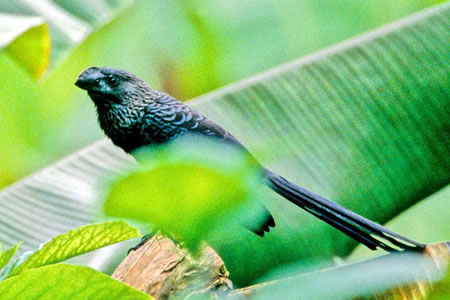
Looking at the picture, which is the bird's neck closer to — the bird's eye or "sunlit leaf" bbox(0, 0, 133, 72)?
the bird's eye

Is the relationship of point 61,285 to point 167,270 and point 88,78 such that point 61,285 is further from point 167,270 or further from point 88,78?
point 88,78

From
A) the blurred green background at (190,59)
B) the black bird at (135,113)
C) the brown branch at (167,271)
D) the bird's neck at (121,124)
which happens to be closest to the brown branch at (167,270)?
the brown branch at (167,271)

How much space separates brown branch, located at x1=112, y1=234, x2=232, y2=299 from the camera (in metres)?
1.26

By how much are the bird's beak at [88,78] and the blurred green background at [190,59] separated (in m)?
0.79

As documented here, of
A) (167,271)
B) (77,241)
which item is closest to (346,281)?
(77,241)

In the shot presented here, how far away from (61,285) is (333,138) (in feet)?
4.84

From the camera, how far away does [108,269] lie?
1.88 m

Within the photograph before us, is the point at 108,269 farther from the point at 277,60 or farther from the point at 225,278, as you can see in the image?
the point at 277,60

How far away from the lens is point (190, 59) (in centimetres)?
325

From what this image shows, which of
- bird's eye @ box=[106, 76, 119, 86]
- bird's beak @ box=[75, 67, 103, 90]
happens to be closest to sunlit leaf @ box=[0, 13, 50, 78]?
bird's beak @ box=[75, 67, 103, 90]

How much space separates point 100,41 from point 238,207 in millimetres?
3175

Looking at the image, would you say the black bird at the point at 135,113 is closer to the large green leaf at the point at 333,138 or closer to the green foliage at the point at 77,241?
the large green leaf at the point at 333,138

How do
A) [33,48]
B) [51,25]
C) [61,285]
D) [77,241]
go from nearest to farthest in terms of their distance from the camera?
[61,285] → [77,241] → [33,48] → [51,25]

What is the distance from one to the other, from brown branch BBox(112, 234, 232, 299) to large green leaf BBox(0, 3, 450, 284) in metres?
0.41
